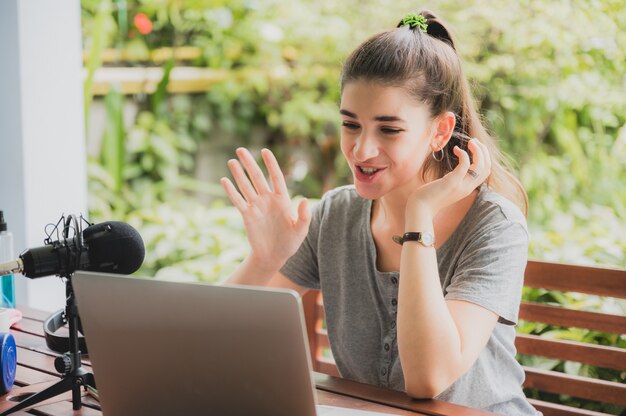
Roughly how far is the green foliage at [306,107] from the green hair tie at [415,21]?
49.4 inches

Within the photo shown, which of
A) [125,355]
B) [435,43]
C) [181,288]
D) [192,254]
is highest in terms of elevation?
[435,43]

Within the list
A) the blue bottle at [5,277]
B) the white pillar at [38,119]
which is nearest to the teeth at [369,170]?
the blue bottle at [5,277]

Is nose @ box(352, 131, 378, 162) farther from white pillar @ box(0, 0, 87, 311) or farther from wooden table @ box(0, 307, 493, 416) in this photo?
white pillar @ box(0, 0, 87, 311)

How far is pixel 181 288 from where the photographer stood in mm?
1036

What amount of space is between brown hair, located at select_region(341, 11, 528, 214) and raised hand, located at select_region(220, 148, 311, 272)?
277 millimetres

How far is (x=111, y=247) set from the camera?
137 cm

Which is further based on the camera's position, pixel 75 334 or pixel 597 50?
pixel 597 50

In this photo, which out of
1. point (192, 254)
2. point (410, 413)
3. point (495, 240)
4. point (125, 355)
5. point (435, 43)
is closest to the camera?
point (125, 355)

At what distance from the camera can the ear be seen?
→ 1.74 metres

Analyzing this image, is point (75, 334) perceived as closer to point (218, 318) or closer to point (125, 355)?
point (125, 355)

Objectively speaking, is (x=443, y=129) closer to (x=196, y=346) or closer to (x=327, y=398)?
(x=327, y=398)

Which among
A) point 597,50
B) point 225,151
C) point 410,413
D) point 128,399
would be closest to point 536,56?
point 597,50

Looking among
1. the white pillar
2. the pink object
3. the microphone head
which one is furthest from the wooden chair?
the white pillar

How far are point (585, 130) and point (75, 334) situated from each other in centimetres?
356
